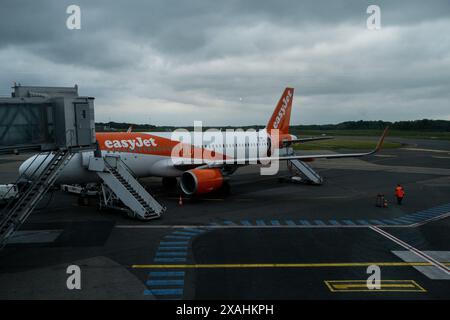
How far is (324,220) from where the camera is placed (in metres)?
A: 21.3

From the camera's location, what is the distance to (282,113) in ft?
131

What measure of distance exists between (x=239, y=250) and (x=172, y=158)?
14298 mm

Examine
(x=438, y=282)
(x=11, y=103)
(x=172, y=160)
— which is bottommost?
(x=438, y=282)

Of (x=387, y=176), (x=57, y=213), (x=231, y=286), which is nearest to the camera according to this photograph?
(x=231, y=286)

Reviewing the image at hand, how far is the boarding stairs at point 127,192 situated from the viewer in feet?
69.5

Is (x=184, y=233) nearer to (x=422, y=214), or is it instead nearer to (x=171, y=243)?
(x=171, y=243)

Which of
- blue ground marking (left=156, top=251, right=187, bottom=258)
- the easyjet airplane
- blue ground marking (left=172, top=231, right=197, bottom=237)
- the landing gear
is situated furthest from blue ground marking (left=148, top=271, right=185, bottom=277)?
the landing gear

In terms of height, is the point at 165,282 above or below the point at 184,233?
below

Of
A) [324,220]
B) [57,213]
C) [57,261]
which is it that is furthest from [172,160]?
[57,261]

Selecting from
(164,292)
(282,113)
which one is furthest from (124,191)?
(282,113)

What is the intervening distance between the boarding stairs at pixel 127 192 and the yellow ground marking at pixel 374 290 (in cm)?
1200

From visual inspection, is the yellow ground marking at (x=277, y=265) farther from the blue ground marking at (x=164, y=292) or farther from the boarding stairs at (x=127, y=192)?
the boarding stairs at (x=127, y=192)

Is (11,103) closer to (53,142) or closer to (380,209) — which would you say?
(53,142)
